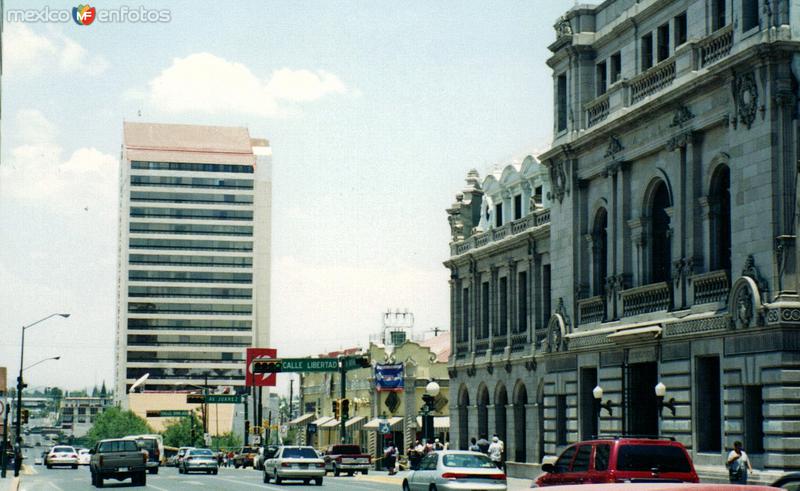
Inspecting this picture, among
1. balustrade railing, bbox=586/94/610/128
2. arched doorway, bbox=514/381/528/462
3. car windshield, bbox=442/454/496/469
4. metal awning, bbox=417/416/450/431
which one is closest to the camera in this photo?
car windshield, bbox=442/454/496/469

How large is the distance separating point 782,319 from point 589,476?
11.7m

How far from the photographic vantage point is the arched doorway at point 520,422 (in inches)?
2362

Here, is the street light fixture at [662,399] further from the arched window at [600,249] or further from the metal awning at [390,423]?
the metal awning at [390,423]

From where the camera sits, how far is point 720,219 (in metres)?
38.2

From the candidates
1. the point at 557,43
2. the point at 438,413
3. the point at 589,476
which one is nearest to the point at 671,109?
the point at 557,43

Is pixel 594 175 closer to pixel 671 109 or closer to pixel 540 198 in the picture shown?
pixel 671 109

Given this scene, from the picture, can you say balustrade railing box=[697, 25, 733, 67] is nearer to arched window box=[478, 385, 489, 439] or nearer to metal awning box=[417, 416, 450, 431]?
arched window box=[478, 385, 489, 439]

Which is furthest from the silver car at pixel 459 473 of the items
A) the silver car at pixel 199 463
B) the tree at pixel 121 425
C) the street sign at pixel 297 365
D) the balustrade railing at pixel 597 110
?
the tree at pixel 121 425

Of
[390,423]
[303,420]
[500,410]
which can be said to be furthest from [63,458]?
[303,420]

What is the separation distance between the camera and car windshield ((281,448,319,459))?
49625mm

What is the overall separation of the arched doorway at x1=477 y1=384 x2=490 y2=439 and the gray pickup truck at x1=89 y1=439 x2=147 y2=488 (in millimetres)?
21867

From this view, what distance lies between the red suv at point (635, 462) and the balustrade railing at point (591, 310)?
21.1 metres

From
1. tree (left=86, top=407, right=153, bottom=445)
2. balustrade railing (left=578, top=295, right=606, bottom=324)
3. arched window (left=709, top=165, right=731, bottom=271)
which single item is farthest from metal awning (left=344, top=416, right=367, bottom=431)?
tree (left=86, top=407, right=153, bottom=445)

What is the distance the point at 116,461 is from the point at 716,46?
2520 centimetres
